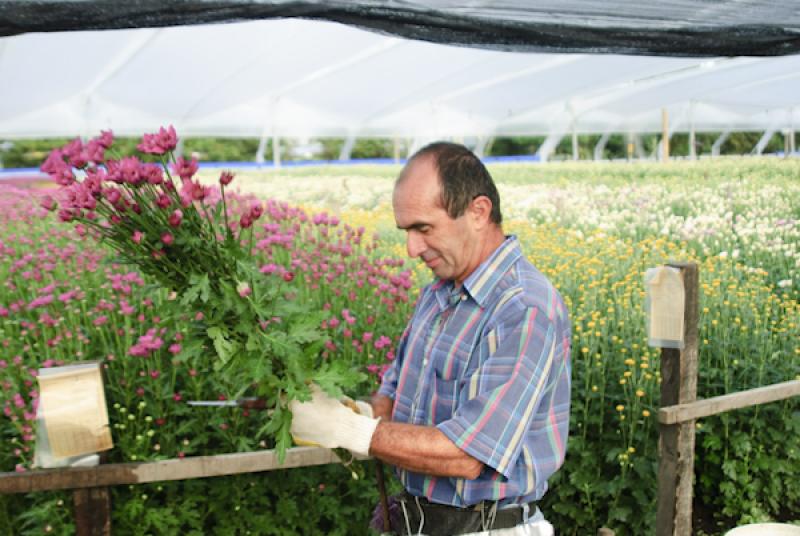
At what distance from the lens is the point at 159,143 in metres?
1.37

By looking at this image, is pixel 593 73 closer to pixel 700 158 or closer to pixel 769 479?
pixel 700 158

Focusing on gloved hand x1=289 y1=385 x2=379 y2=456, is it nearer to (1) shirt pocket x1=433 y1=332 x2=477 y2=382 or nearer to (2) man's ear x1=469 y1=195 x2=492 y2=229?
(1) shirt pocket x1=433 y1=332 x2=477 y2=382

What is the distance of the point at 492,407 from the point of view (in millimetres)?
1411

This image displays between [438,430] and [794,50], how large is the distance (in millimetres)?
1748

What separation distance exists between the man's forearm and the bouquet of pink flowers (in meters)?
0.14

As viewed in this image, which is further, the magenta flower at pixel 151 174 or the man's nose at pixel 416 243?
the man's nose at pixel 416 243

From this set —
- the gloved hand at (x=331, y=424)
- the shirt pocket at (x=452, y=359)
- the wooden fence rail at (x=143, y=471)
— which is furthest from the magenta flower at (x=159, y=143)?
the wooden fence rail at (x=143, y=471)

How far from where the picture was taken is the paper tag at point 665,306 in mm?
2668

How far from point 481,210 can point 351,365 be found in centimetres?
154

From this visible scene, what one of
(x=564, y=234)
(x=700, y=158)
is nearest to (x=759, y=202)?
(x=564, y=234)

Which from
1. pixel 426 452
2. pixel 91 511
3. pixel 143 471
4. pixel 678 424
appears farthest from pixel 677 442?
pixel 91 511

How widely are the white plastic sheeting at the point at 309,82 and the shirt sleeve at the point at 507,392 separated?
3.34 m

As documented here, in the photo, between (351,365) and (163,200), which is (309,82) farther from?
(163,200)

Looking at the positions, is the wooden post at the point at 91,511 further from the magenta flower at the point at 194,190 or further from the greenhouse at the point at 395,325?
the magenta flower at the point at 194,190
